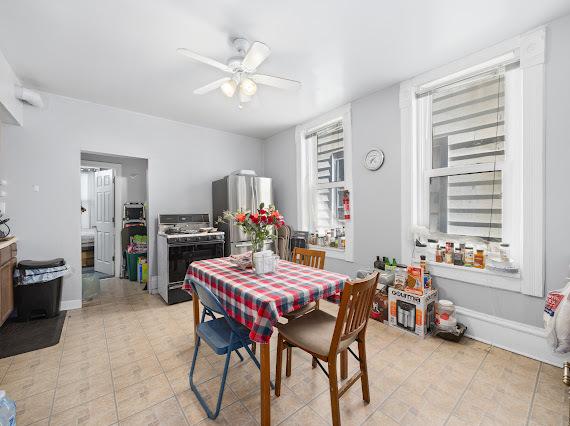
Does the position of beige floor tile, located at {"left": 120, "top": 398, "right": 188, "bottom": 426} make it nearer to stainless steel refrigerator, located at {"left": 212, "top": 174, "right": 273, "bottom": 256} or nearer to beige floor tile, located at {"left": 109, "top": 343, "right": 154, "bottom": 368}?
beige floor tile, located at {"left": 109, "top": 343, "right": 154, "bottom": 368}

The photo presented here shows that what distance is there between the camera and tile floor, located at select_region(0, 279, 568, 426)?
61.3 inches

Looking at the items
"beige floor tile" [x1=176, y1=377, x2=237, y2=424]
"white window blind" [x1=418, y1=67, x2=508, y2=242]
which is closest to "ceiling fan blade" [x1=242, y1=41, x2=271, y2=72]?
"white window blind" [x1=418, y1=67, x2=508, y2=242]

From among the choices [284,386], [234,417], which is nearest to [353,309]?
[284,386]

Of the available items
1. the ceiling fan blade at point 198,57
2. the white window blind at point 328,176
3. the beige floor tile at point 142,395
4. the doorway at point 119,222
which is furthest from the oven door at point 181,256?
the ceiling fan blade at point 198,57

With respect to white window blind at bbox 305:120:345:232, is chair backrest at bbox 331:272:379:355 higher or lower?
lower

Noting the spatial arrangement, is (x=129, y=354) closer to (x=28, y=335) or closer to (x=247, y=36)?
(x=28, y=335)

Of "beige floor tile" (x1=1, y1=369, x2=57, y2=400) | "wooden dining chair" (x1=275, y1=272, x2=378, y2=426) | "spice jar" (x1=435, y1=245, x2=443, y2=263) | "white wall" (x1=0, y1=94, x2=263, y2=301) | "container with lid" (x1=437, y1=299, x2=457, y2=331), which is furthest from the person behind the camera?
"white wall" (x1=0, y1=94, x2=263, y2=301)

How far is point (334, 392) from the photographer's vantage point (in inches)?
53.9

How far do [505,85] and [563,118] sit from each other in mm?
582

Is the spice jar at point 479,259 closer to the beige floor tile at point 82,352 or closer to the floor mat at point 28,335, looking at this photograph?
the beige floor tile at point 82,352

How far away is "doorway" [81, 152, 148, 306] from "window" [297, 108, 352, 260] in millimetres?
2824

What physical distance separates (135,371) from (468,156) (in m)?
3.64

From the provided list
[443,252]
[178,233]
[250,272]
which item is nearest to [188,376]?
[250,272]

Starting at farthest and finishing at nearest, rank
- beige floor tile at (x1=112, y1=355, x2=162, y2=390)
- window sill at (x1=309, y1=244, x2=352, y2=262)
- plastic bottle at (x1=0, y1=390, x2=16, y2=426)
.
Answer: window sill at (x1=309, y1=244, x2=352, y2=262), beige floor tile at (x1=112, y1=355, x2=162, y2=390), plastic bottle at (x1=0, y1=390, x2=16, y2=426)
